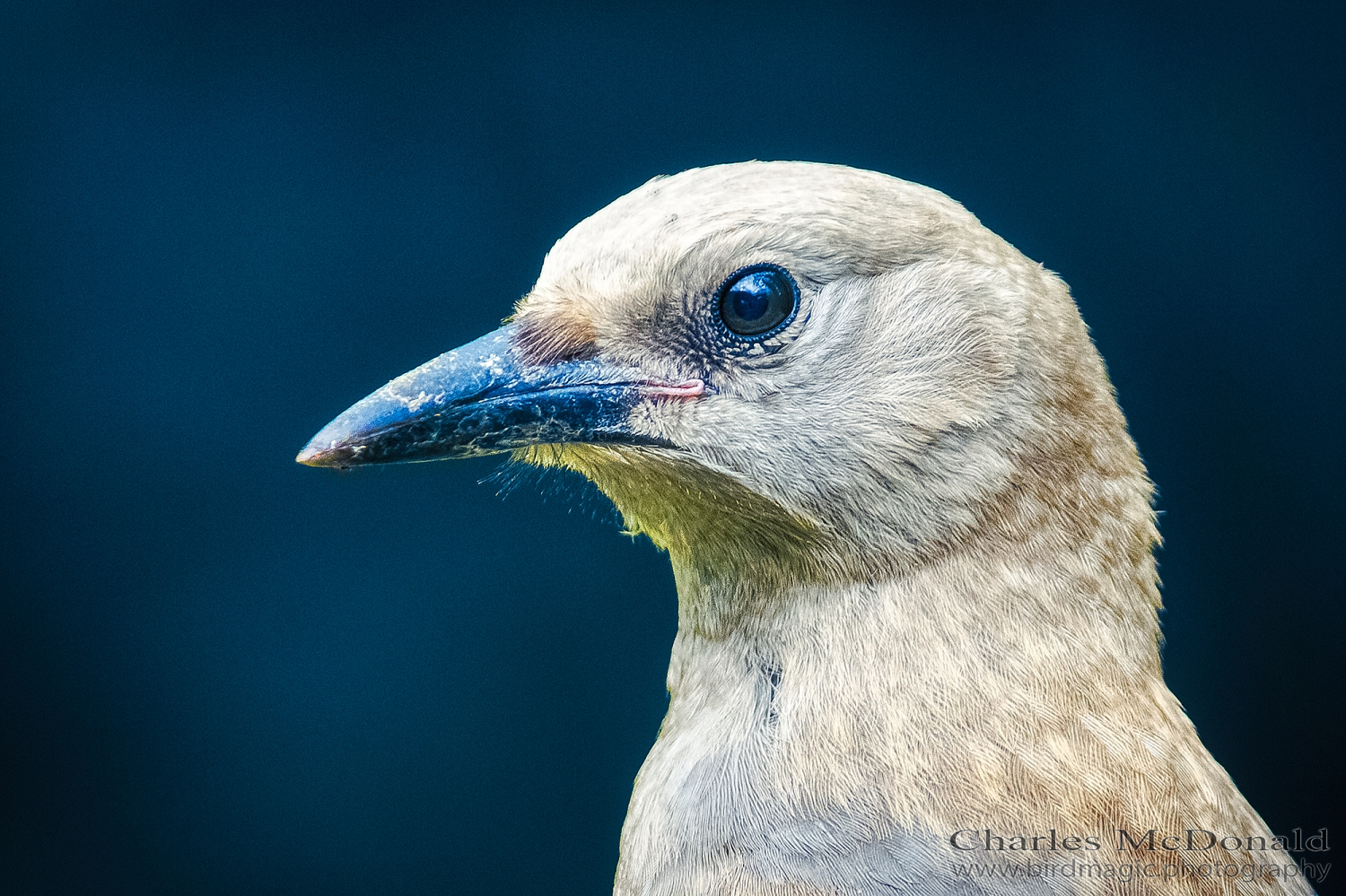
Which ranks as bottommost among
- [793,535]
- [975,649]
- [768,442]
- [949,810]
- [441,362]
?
[949,810]

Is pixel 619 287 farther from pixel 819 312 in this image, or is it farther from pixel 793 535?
pixel 793 535

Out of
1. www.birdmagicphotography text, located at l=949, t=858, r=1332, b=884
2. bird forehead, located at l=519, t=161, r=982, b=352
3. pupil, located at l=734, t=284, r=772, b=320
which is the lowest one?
www.birdmagicphotography text, located at l=949, t=858, r=1332, b=884

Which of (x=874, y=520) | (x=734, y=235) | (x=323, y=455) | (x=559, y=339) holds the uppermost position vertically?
(x=734, y=235)

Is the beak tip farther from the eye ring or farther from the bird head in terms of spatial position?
the eye ring

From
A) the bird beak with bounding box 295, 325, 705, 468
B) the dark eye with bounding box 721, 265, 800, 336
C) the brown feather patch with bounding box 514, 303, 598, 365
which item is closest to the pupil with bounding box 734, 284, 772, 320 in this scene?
the dark eye with bounding box 721, 265, 800, 336

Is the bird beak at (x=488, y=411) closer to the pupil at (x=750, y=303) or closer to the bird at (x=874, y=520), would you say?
the bird at (x=874, y=520)

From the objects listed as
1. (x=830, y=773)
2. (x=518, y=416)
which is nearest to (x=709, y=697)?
(x=830, y=773)

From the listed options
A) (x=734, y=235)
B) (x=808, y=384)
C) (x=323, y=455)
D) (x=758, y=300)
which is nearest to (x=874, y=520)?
(x=808, y=384)

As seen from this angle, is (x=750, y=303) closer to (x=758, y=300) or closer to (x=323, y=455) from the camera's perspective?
(x=758, y=300)
